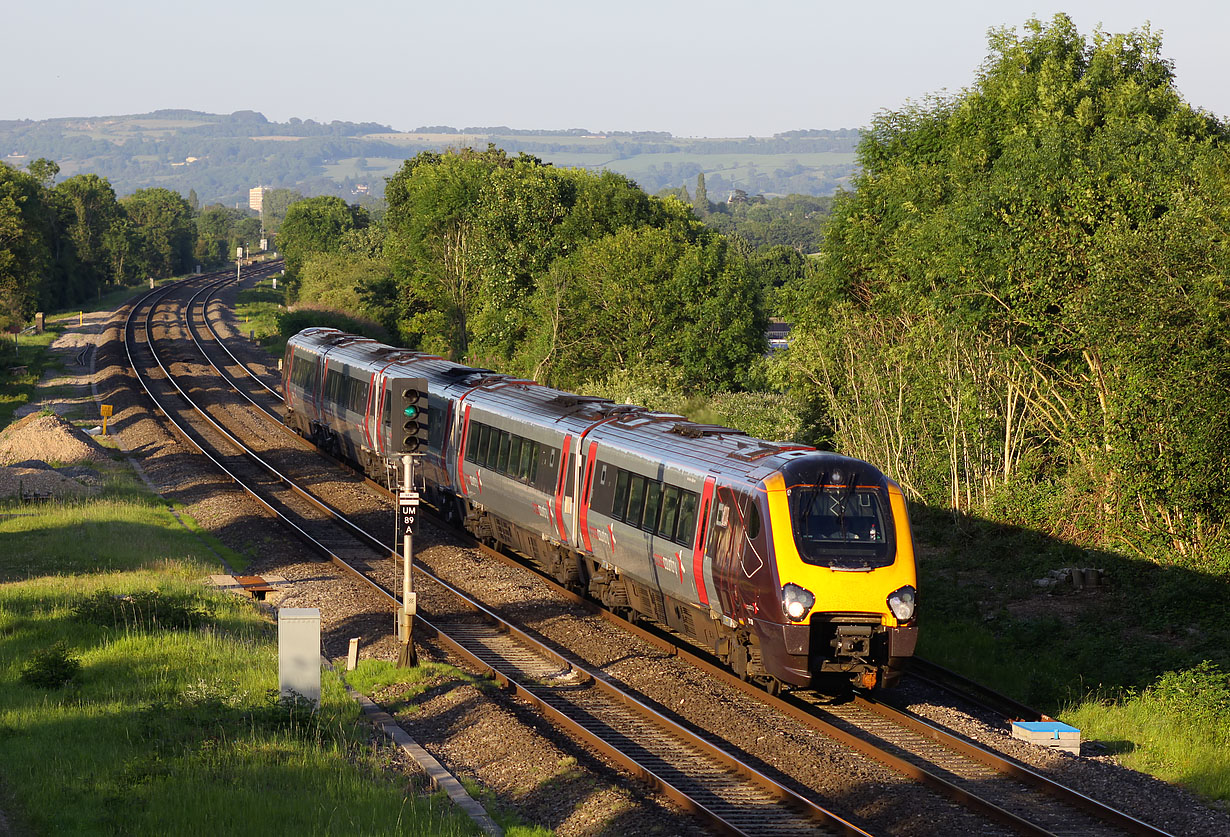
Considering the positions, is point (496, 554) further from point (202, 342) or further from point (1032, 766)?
point (202, 342)

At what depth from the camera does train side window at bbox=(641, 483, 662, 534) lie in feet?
64.6

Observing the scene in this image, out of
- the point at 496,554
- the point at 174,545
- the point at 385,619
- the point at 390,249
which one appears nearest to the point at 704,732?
the point at 385,619

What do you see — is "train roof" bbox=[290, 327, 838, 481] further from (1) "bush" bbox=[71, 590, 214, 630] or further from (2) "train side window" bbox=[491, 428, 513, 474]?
(1) "bush" bbox=[71, 590, 214, 630]

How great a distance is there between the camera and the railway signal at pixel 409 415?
1873 centimetres

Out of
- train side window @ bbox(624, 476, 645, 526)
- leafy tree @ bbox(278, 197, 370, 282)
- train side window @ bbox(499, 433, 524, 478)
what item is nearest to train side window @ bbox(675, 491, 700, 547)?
train side window @ bbox(624, 476, 645, 526)

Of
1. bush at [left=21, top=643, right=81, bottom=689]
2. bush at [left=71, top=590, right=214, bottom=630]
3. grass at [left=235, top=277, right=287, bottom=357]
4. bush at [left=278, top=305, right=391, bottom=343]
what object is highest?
bush at [left=21, top=643, right=81, bottom=689]

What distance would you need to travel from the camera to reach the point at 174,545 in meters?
27.5

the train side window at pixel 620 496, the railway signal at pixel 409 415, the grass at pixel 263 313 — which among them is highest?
the railway signal at pixel 409 415

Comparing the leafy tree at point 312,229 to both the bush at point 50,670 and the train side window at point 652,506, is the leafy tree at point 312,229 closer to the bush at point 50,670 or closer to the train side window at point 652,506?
the train side window at point 652,506

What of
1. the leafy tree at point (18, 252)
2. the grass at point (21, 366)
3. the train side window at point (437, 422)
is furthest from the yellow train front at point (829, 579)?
the leafy tree at point (18, 252)

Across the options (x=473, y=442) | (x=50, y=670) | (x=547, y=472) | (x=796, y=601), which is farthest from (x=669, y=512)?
(x=473, y=442)

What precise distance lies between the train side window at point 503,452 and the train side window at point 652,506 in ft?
21.1

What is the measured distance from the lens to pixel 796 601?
52.3 ft

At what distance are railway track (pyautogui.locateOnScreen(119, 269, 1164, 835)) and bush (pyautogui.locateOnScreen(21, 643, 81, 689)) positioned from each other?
5.63m
